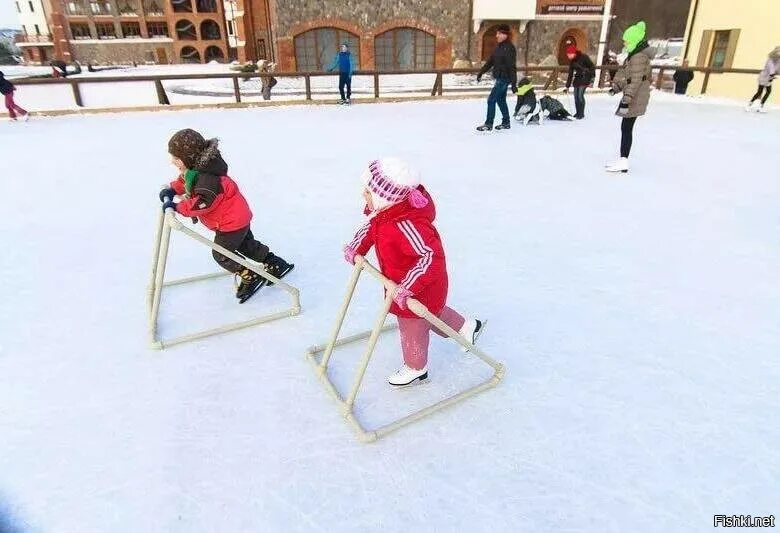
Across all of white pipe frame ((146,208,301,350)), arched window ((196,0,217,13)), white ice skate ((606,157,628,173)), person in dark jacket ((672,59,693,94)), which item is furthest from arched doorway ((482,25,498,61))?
arched window ((196,0,217,13))

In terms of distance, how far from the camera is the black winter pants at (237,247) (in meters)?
2.60

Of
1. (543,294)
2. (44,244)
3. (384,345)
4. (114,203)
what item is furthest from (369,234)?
(114,203)

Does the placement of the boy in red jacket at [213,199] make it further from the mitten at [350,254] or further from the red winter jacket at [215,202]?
the mitten at [350,254]

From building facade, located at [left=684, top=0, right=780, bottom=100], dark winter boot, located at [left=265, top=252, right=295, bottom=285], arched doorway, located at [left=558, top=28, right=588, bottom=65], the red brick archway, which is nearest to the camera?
dark winter boot, located at [left=265, top=252, right=295, bottom=285]

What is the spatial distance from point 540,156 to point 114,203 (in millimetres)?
5037

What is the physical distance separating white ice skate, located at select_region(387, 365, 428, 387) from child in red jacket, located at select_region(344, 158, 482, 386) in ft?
0.68

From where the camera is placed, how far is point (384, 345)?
2457mm

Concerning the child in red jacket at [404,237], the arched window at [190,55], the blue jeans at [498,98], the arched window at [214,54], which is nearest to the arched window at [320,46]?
the blue jeans at [498,98]

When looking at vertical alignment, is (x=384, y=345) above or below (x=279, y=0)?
below

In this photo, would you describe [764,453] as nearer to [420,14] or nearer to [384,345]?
[384,345]

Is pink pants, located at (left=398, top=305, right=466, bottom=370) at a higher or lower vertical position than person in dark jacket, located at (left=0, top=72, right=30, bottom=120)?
lower

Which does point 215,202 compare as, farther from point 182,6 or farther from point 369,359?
point 182,6

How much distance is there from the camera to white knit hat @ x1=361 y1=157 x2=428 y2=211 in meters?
1.66

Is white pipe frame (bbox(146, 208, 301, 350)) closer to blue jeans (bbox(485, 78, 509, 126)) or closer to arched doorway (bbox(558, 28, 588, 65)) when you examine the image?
blue jeans (bbox(485, 78, 509, 126))
